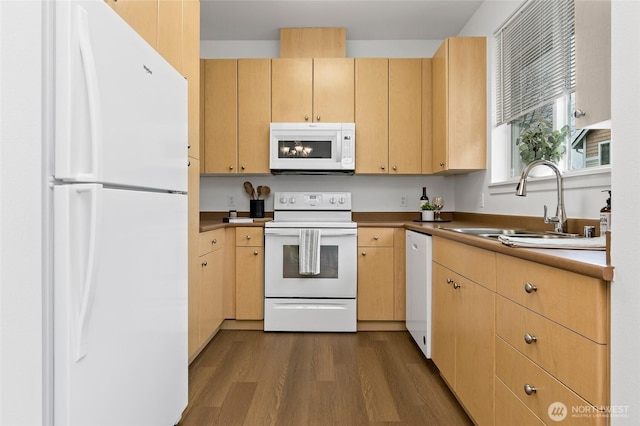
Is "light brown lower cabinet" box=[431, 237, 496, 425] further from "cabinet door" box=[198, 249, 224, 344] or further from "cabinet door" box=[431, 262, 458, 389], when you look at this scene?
"cabinet door" box=[198, 249, 224, 344]

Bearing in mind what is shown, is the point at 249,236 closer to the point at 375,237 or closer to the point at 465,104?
the point at 375,237

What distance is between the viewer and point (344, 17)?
10.4 ft

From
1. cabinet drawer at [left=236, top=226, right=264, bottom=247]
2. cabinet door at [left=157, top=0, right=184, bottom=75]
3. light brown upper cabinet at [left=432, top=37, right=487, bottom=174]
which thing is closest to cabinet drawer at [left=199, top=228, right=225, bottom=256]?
cabinet drawer at [left=236, top=226, right=264, bottom=247]

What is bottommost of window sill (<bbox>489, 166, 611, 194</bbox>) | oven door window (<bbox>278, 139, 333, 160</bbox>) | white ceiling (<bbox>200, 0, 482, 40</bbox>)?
window sill (<bbox>489, 166, 611, 194</bbox>)

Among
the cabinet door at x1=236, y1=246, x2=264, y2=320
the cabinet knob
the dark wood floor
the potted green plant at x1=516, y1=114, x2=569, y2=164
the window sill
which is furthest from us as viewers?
the cabinet door at x1=236, y1=246, x2=264, y2=320

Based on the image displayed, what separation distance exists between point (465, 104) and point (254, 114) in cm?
178

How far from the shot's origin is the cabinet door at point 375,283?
9.84 ft

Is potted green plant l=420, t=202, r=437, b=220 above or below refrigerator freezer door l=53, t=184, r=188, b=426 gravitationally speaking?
above

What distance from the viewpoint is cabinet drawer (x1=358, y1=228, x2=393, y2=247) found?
9.90 ft

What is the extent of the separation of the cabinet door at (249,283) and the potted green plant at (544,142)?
202 centimetres

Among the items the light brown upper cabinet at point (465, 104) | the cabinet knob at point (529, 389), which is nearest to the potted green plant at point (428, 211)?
the light brown upper cabinet at point (465, 104)

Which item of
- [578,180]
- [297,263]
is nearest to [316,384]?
[297,263]

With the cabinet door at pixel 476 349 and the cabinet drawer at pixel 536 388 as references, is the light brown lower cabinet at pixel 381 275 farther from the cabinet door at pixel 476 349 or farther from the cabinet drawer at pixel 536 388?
the cabinet drawer at pixel 536 388

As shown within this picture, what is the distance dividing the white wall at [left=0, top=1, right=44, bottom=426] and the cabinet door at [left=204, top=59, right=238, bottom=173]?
7.98ft
